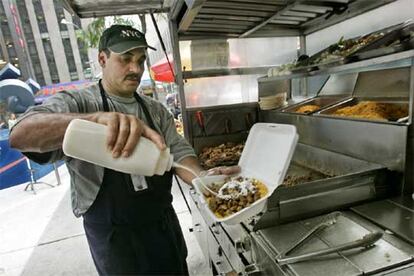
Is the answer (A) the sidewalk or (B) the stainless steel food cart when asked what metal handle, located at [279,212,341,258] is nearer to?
(B) the stainless steel food cart

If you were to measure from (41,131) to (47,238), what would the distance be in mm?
3265

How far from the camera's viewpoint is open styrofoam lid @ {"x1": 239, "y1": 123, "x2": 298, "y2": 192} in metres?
1.18

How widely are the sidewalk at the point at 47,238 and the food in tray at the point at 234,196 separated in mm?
1531

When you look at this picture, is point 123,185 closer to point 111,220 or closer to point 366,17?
point 111,220

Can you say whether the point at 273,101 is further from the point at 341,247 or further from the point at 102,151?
the point at 102,151

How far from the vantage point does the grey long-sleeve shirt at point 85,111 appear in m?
1.09

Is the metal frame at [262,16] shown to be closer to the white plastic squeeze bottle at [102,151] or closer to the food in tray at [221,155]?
the white plastic squeeze bottle at [102,151]

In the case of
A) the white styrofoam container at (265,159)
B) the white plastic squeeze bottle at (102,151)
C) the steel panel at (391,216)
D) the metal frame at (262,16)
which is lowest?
the steel panel at (391,216)

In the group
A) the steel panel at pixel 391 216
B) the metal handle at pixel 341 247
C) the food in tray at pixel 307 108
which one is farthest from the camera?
the food in tray at pixel 307 108

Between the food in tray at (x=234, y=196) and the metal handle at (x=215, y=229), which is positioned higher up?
the food in tray at (x=234, y=196)

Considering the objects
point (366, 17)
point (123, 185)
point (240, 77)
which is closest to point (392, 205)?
point (123, 185)

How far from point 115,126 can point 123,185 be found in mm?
630

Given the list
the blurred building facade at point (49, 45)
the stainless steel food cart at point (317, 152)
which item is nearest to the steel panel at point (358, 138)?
the stainless steel food cart at point (317, 152)

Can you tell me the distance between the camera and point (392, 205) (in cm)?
130
